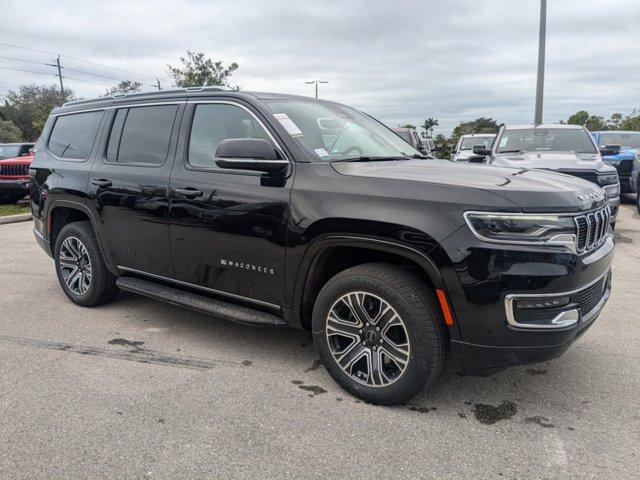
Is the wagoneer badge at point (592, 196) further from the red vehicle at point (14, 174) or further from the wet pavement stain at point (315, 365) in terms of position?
the red vehicle at point (14, 174)

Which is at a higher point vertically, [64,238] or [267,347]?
[64,238]

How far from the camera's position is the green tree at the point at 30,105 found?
188 ft

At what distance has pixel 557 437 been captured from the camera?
2740 mm

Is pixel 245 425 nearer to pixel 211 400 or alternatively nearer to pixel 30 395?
pixel 211 400

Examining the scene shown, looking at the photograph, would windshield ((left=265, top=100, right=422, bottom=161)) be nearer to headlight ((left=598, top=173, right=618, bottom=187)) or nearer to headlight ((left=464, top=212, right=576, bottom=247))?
headlight ((left=464, top=212, right=576, bottom=247))

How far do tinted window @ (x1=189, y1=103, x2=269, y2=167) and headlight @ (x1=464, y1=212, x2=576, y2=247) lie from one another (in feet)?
5.50

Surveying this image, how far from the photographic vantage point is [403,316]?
2.86m

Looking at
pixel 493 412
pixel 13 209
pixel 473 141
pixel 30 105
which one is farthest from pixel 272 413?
pixel 30 105

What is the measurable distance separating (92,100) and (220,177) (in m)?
2.15

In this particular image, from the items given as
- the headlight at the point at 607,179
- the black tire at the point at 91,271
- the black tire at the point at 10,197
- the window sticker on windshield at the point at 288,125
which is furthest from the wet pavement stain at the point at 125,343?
the black tire at the point at 10,197

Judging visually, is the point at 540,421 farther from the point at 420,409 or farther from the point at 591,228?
the point at 591,228

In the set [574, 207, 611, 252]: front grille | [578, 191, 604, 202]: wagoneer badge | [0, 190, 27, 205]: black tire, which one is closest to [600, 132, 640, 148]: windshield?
[578, 191, 604, 202]: wagoneer badge

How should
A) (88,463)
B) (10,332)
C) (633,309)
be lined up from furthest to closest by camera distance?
(633,309)
(10,332)
(88,463)

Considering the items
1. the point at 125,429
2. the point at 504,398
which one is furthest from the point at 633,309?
the point at 125,429
